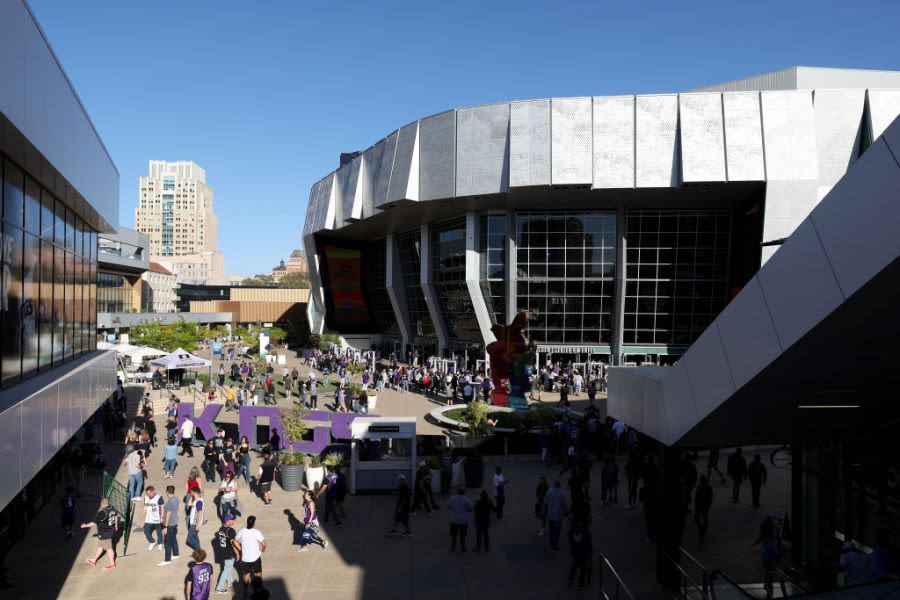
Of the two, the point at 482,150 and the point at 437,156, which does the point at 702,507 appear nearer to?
the point at 482,150

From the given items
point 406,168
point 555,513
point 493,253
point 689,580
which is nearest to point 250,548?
point 555,513

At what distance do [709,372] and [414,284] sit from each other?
159 ft

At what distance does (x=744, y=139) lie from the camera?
35562mm

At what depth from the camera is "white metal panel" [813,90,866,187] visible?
3541 cm

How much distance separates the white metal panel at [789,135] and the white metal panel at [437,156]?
1734cm

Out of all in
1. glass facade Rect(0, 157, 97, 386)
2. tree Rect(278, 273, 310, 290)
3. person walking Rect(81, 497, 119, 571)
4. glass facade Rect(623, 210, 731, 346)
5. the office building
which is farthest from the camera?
tree Rect(278, 273, 310, 290)

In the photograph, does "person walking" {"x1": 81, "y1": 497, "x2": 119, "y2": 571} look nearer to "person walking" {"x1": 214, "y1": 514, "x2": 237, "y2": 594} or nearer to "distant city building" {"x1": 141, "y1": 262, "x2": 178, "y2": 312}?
"person walking" {"x1": 214, "y1": 514, "x2": 237, "y2": 594}

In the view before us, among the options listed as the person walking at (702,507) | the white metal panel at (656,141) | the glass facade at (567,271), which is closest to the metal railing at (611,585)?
the person walking at (702,507)

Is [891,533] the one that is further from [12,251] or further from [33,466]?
[12,251]

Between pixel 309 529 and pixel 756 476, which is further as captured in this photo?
pixel 756 476

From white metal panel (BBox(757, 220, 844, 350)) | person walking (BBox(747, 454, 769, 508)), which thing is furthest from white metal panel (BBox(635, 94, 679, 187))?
white metal panel (BBox(757, 220, 844, 350))

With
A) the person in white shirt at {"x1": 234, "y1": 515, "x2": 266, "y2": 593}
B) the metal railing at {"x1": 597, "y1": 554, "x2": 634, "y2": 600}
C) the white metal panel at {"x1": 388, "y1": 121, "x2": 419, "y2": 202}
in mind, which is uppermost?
the white metal panel at {"x1": 388, "y1": 121, "x2": 419, "y2": 202}

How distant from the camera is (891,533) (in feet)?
25.2

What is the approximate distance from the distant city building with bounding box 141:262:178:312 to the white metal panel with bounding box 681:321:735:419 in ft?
301
